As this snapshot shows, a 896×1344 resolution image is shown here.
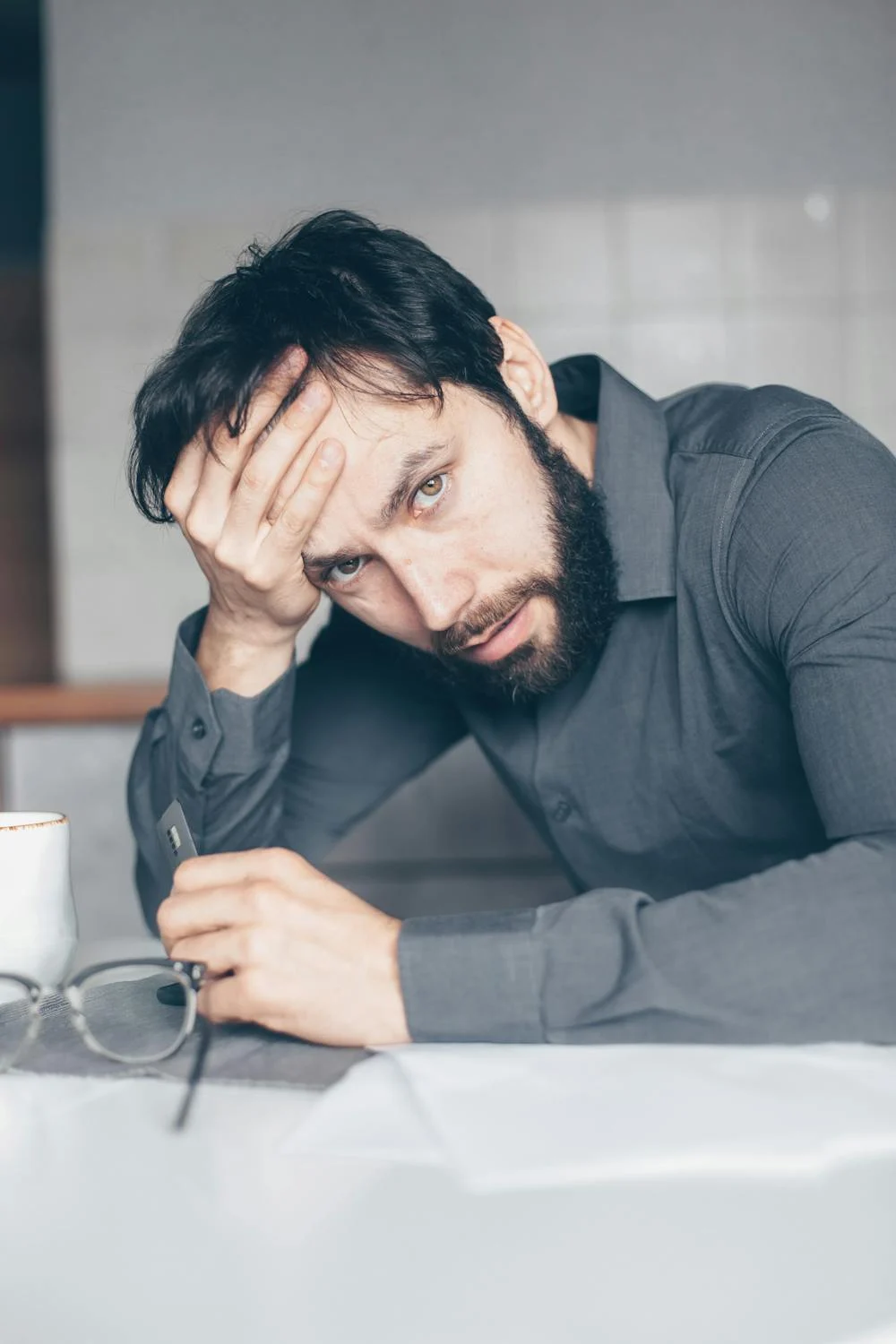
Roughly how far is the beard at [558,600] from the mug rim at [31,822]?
1.16 ft

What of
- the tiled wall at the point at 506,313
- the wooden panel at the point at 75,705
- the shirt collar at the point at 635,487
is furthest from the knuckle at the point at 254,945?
the tiled wall at the point at 506,313

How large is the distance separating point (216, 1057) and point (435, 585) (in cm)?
43

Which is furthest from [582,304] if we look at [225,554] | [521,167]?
[225,554]

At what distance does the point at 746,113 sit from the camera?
241 cm

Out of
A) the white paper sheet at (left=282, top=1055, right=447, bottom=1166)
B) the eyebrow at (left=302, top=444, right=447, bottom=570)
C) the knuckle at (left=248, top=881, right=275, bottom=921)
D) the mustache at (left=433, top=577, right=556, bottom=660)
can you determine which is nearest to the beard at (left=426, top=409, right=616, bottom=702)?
the mustache at (left=433, top=577, right=556, bottom=660)

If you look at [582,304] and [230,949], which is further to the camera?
[582,304]

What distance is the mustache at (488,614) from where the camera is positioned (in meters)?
1.02

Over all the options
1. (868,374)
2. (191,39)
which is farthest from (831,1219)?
(191,39)

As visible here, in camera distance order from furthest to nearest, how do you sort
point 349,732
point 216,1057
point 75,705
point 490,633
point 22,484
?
1. point 22,484
2. point 75,705
3. point 349,732
4. point 490,633
5. point 216,1057

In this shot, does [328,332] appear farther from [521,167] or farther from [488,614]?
[521,167]

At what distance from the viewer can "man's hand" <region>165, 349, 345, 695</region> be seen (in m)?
0.93

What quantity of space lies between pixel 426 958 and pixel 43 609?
11.9 ft

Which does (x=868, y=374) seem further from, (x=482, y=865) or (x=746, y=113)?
(x=482, y=865)

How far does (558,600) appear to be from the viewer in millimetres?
1053
